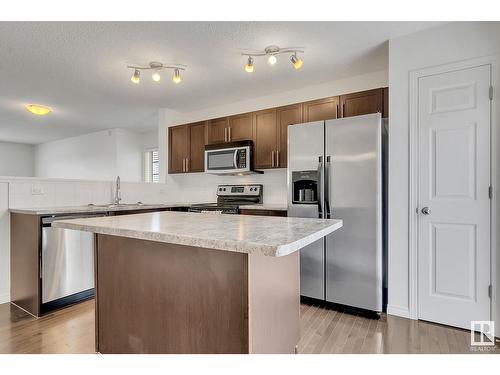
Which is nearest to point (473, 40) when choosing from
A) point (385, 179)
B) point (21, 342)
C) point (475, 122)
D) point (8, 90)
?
point (475, 122)

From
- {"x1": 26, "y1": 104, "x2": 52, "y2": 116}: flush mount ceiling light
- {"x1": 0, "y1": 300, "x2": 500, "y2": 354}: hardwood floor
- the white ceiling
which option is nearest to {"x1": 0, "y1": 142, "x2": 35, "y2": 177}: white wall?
the white ceiling

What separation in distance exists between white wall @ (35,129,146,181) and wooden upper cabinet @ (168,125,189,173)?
1.97 meters

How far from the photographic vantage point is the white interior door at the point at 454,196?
6.70 ft

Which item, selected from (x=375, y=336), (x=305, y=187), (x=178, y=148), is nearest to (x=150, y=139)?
(x=178, y=148)

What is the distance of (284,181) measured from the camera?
3705mm

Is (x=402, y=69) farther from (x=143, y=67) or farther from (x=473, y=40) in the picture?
(x=143, y=67)

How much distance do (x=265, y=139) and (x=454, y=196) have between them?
2062 mm

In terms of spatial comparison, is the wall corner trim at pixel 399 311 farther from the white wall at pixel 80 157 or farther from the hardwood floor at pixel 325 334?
the white wall at pixel 80 157

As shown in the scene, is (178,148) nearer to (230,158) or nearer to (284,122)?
(230,158)

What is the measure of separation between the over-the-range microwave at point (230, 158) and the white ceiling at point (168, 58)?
2.28 ft

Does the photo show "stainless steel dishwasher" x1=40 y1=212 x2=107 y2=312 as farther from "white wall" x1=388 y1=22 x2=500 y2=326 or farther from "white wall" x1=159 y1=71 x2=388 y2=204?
"white wall" x1=388 y1=22 x2=500 y2=326

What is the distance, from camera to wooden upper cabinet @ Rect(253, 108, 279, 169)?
3.44 m

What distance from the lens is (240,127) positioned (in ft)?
12.2
